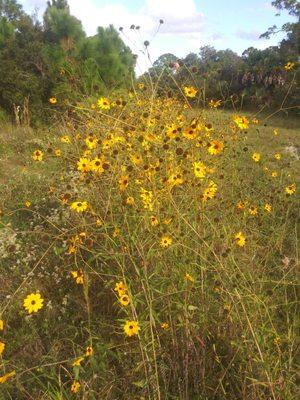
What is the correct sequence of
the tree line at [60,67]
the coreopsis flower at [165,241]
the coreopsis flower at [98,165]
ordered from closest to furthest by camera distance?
the coreopsis flower at [165,241]
the coreopsis flower at [98,165]
the tree line at [60,67]

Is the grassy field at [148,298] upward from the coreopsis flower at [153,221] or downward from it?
downward

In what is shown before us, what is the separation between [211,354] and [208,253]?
0.47 m

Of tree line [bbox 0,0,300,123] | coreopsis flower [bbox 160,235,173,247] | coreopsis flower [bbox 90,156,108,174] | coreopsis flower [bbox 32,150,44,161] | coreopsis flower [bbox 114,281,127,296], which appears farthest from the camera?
tree line [bbox 0,0,300,123]

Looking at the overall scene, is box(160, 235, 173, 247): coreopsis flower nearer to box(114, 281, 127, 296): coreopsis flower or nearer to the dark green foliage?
box(114, 281, 127, 296): coreopsis flower

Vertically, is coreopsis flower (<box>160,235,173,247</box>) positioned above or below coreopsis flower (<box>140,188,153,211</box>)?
below

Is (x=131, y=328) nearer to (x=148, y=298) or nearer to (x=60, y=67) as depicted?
(x=148, y=298)

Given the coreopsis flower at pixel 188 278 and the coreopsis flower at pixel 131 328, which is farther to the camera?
the coreopsis flower at pixel 188 278

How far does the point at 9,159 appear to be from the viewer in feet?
17.8

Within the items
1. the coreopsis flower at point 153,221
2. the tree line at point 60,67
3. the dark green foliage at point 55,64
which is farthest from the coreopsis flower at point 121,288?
the dark green foliage at point 55,64

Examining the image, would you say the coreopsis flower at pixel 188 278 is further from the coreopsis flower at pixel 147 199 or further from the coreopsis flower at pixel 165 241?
the coreopsis flower at pixel 147 199

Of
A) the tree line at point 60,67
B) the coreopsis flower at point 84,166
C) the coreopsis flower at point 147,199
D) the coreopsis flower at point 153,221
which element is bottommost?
the coreopsis flower at point 153,221

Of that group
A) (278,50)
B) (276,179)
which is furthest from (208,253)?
(278,50)

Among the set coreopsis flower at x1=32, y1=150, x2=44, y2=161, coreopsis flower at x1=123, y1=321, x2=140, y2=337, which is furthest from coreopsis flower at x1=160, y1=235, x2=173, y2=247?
coreopsis flower at x1=32, y1=150, x2=44, y2=161

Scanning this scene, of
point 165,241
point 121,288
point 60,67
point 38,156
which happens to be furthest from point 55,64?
point 121,288
